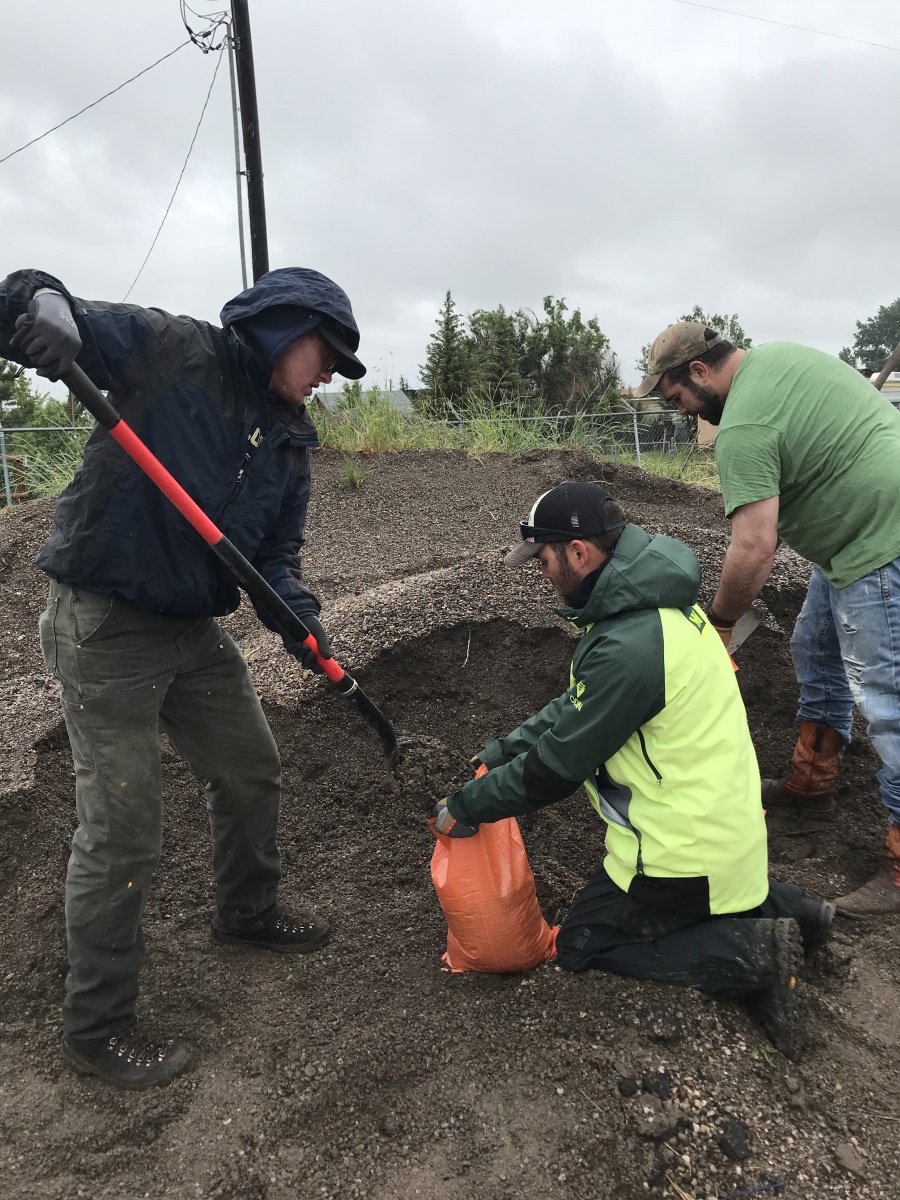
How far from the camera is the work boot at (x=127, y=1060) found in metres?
2.24

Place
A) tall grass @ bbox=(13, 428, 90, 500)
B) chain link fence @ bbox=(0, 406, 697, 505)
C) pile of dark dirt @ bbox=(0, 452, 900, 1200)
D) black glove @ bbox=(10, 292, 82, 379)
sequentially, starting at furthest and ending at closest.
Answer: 1. chain link fence @ bbox=(0, 406, 697, 505)
2. tall grass @ bbox=(13, 428, 90, 500)
3. pile of dark dirt @ bbox=(0, 452, 900, 1200)
4. black glove @ bbox=(10, 292, 82, 379)

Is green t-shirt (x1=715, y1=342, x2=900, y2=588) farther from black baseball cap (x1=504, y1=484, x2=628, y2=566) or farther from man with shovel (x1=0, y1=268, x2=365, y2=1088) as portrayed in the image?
man with shovel (x1=0, y1=268, x2=365, y2=1088)

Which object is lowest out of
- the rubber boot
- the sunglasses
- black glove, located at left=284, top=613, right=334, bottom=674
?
the rubber boot

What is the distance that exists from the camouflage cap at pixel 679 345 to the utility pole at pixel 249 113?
7.85 metres

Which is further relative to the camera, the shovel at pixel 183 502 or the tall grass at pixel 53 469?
the tall grass at pixel 53 469

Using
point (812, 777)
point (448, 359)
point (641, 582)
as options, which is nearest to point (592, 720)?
point (641, 582)

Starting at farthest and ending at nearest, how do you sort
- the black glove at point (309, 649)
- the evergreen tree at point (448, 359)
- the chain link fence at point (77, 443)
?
the evergreen tree at point (448, 359), the chain link fence at point (77, 443), the black glove at point (309, 649)

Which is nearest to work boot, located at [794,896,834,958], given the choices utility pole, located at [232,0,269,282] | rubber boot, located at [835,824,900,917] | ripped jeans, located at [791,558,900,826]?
rubber boot, located at [835,824,900,917]

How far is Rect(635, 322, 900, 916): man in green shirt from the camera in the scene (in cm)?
292

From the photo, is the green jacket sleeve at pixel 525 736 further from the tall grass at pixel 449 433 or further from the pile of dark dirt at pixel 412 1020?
the tall grass at pixel 449 433

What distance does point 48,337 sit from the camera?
1.89 m

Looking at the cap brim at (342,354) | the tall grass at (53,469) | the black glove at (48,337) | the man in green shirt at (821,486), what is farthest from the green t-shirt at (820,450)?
the tall grass at (53,469)

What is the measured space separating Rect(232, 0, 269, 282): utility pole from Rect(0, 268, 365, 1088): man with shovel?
26.8 feet

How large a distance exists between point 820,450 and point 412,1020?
87.7 inches
